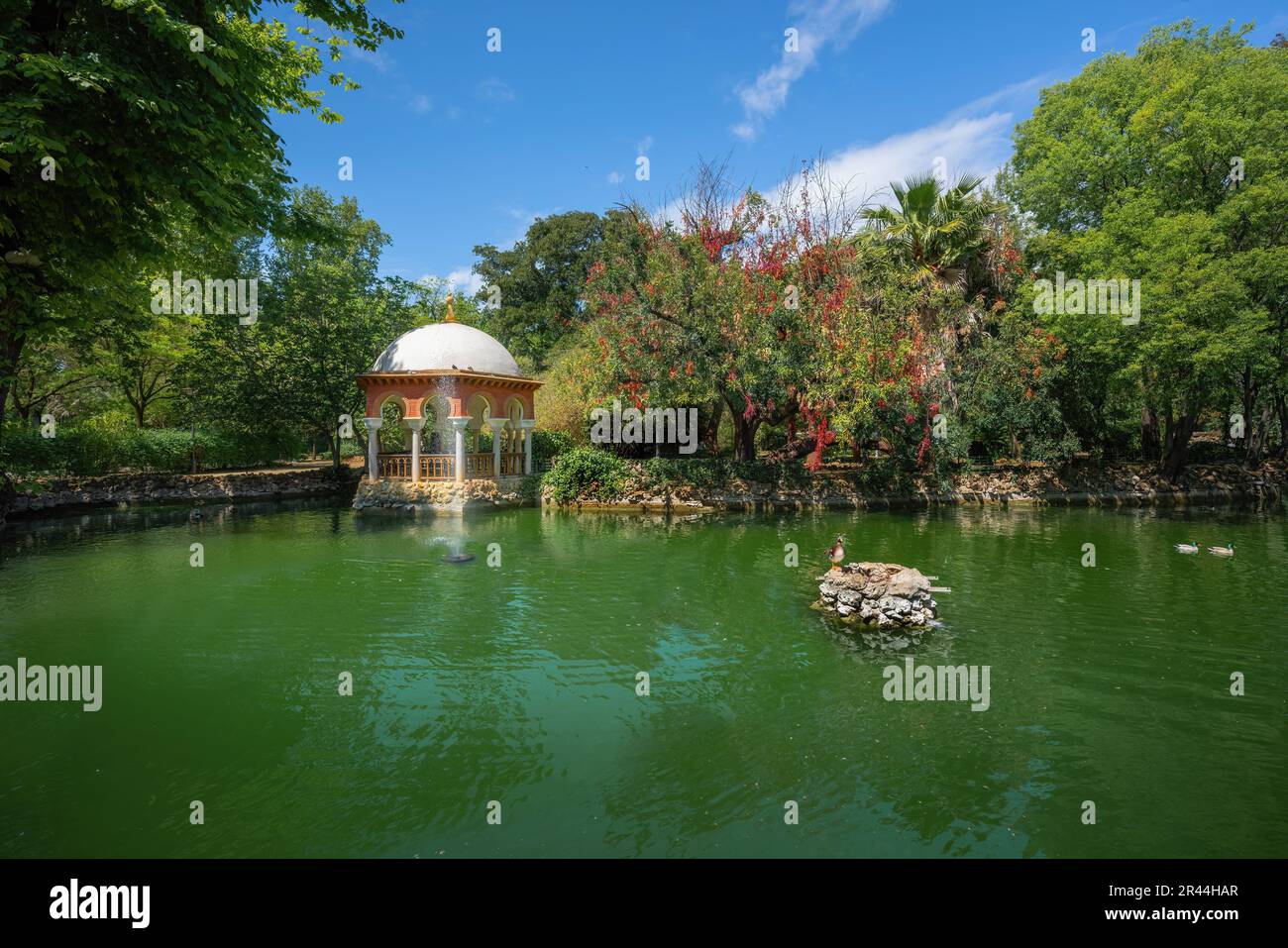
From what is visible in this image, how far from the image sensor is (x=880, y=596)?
938cm

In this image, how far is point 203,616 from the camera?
951cm

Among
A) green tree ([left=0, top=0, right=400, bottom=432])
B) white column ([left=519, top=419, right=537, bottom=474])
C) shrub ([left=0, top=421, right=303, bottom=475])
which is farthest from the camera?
white column ([left=519, top=419, right=537, bottom=474])

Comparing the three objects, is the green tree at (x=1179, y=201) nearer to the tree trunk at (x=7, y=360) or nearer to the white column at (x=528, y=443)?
the white column at (x=528, y=443)

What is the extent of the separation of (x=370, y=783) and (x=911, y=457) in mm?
22969

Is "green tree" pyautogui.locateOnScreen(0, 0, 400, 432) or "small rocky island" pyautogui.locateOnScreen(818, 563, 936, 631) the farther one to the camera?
"small rocky island" pyautogui.locateOnScreen(818, 563, 936, 631)

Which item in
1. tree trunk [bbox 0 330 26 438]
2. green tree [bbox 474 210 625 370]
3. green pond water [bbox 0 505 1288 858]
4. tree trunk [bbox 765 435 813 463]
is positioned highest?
green tree [bbox 474 210 625 370]

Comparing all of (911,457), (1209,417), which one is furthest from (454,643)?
(1209,417)

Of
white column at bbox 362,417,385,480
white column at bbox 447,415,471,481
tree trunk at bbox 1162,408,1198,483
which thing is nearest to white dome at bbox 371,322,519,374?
white column at bbox 447,415,471,481

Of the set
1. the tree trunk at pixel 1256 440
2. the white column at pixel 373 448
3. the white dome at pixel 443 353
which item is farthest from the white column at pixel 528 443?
the tree trunk at pixel 1256 440

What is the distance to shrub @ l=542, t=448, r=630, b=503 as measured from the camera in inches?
904

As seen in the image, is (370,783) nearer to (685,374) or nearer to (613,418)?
(685,374)

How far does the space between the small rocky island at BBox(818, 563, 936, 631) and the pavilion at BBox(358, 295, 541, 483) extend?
15838 millimetres

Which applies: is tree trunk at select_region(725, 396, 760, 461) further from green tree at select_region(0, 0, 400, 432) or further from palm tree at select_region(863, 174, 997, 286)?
green tree at select_region(0, 0, 400, 432)

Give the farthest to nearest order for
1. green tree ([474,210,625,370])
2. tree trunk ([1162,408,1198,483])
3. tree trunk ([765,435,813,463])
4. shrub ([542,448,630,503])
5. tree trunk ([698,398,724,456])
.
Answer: green tree ([474,210,625,370])
tree trunk ([698,398,724,456])
tree trunk ([765,435,813,463])
tree trunk ([1162,408,1198,483])
shrub ([542,448,630,503])
